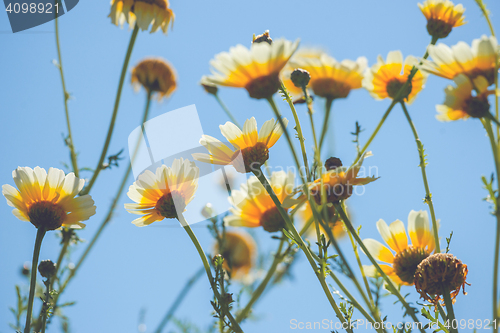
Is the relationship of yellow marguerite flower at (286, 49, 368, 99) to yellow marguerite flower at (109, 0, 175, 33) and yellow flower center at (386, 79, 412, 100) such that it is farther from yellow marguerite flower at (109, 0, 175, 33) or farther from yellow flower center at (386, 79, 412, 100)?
yellow marguerite flower at (109, 0, 175, 33)

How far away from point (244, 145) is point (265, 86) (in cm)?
17

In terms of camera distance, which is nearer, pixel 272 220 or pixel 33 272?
pixel 33 272

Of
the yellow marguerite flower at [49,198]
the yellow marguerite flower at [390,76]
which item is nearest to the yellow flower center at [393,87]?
the yellow marguerite flower at [390,76]

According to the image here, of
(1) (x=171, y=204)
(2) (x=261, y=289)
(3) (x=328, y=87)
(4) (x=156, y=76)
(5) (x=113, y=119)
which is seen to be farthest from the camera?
(4) (x=156, y=76)

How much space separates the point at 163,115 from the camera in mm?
1098

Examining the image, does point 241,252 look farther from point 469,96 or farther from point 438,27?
point 469,96

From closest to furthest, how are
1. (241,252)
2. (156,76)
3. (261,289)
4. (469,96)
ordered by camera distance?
(469,96) → (261,289) → (241,252) → (156,76)

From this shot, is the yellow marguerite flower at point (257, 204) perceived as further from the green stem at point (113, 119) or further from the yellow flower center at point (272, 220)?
the green stem at point (113, 119)

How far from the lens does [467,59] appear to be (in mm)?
562

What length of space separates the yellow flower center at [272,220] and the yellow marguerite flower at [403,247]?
0.21 m

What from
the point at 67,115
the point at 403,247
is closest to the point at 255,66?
the point at 403,247

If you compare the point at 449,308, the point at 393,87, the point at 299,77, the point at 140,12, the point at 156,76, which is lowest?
the point at 449,308

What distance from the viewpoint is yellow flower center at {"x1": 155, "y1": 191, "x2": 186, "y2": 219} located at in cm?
76

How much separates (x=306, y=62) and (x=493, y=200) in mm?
410
